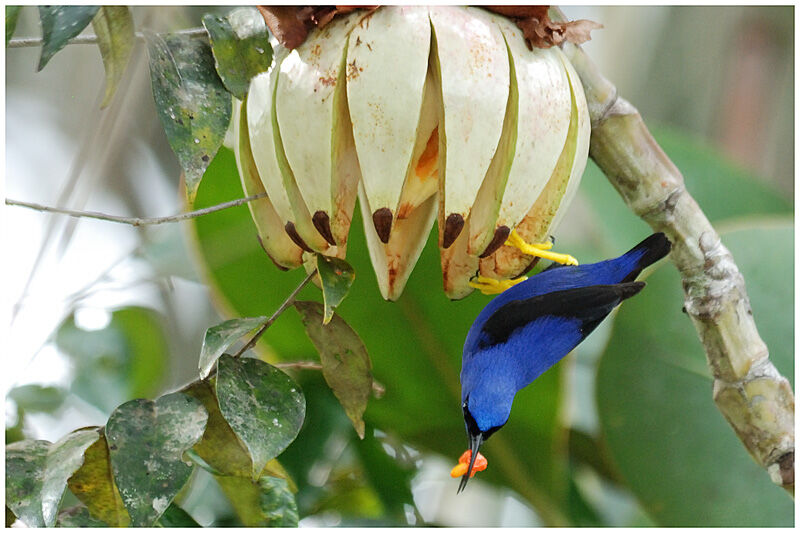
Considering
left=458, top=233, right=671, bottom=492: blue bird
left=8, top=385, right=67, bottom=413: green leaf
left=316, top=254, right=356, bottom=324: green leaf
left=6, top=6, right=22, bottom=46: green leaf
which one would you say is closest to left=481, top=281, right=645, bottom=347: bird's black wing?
left=458, top=233, right=671, bottom=492: blue bird

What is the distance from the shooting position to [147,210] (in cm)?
139

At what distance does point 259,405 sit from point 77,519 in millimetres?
191

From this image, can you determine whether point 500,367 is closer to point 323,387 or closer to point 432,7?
point 432,7

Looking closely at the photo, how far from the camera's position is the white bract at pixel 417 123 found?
476mm

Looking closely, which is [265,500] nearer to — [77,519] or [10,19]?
[77,519]

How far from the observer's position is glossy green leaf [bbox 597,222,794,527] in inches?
32.1

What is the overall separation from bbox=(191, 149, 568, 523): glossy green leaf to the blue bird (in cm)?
24

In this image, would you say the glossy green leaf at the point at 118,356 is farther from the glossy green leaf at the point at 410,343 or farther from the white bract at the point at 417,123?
the white bract at the point at 417,123

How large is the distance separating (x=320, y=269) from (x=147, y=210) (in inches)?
37.6

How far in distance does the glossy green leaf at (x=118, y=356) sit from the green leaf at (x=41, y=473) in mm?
549

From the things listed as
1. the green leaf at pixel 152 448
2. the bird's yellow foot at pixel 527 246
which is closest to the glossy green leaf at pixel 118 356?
the green leaf at pixel 152 448

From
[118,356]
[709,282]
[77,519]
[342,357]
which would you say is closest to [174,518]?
[77,519]

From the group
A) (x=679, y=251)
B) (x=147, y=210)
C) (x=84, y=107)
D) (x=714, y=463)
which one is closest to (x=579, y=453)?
(x=714, y=463)

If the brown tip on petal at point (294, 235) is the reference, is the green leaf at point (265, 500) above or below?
below
